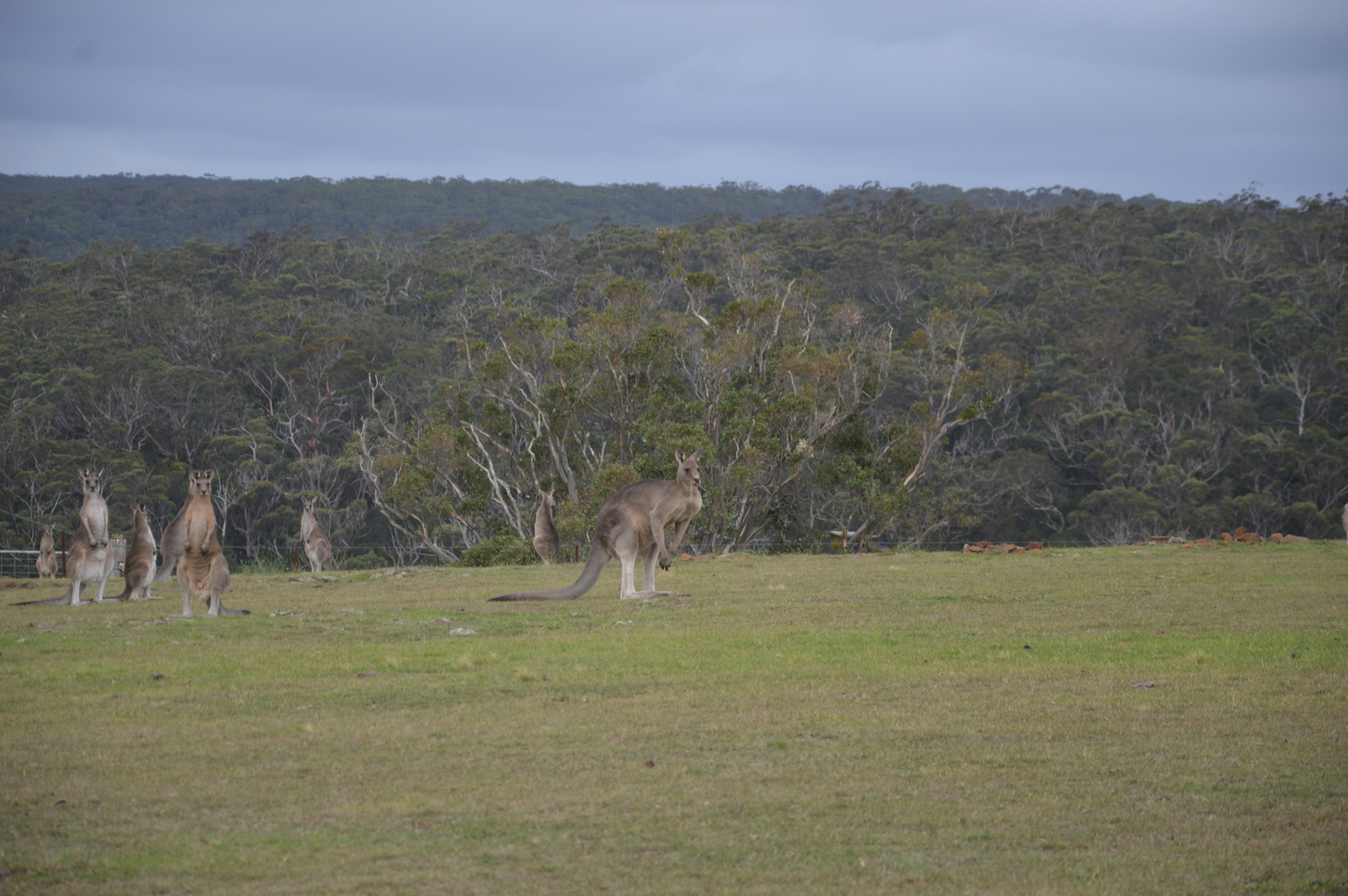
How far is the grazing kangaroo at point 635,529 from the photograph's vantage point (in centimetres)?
1400

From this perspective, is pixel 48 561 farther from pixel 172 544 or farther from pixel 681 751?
pixel 681 751

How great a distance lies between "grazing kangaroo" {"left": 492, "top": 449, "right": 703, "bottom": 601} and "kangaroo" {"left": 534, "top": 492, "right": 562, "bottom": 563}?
9.92 meters

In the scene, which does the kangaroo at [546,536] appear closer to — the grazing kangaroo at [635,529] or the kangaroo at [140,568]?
the kangaroo at [140,568]

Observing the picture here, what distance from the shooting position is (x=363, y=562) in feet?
131

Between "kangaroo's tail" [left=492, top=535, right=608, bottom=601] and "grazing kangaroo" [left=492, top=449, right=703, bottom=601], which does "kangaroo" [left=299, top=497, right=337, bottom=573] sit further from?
"grazing kangaroo" [left=492, top=449, right=703, bottom=601]

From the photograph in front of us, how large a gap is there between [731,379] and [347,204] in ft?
384

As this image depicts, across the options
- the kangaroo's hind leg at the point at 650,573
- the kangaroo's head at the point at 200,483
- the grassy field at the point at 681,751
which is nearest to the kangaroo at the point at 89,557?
the grassy field at the point at 681,751

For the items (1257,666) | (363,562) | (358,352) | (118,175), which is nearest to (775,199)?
(118,175)

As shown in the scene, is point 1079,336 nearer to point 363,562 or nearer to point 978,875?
point 363,562

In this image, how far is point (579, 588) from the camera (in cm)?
1398

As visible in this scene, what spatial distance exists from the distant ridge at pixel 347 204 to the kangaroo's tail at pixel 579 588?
9137 cm

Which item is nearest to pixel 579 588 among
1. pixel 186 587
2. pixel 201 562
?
pixel 201 562

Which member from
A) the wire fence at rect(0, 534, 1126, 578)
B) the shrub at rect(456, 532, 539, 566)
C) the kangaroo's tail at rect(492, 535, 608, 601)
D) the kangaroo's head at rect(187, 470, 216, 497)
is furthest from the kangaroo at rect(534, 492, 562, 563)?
the kangaroo's head at rect(187, 470, 216, 497)

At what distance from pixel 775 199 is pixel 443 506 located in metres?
129
